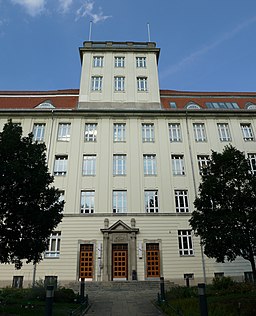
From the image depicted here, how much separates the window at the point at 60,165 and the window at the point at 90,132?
304 cm

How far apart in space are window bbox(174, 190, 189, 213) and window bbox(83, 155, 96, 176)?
8.13 meters

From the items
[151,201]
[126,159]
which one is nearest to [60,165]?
[126,159]

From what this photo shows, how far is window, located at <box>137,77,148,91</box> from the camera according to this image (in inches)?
1294

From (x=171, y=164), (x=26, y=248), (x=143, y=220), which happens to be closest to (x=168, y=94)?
(x=171, y=164)

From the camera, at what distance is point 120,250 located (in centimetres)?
2420

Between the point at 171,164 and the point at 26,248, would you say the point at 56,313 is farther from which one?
the point at 171,164

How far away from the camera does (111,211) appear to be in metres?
25.0

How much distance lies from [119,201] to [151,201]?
116 inches

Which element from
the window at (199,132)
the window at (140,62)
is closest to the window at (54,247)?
the window at (199,132)

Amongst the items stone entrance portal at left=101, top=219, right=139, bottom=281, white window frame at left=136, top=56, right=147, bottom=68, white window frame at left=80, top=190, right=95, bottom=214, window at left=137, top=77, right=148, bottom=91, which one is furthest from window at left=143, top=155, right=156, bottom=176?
white window frame at left=136, top=56, right=147, bottom=68

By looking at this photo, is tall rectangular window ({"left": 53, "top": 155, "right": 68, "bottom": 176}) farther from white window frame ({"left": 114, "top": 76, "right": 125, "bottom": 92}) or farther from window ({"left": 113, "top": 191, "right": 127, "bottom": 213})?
white window frame ({"left": 114, "top": 76, "right": 125, "bottom": 92})

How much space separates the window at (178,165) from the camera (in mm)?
27284

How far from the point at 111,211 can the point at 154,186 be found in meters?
4.68

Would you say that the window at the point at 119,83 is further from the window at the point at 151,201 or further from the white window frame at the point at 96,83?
the window at the point at 151,201
